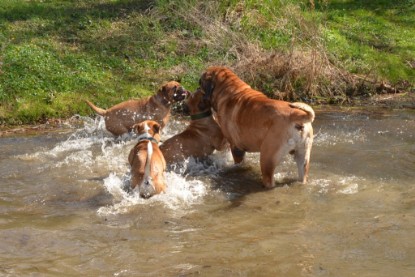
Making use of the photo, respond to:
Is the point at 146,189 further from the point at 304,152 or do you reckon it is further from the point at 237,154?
the point at 304,152

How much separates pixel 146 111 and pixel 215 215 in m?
4.13

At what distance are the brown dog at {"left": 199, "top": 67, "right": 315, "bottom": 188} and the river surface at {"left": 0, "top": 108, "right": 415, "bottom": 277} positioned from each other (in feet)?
1.35

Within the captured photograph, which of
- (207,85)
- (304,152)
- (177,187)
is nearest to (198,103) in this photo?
(207,85)

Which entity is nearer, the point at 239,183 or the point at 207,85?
the point at 239,183

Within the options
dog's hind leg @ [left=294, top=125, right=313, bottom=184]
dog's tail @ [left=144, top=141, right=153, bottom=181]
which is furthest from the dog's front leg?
dog's tail @ [left=144, top=141, right=153, bottom=181]

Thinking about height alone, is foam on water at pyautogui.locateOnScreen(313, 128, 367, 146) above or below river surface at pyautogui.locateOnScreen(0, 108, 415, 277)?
below

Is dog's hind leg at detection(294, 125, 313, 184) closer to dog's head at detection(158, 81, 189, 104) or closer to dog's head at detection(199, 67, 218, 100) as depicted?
dog's head at detection(199, 67, 218, 100)

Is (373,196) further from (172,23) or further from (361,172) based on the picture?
(172,23)

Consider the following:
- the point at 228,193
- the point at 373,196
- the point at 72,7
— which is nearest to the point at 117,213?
the point at 228,193

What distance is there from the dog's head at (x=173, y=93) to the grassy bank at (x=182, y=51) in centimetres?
243

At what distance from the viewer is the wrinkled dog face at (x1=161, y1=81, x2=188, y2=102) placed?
10.3 metres

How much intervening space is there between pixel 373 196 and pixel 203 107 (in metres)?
2.86

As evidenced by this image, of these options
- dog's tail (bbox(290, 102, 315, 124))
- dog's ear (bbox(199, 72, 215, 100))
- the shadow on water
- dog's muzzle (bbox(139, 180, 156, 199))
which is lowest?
the shadow on water

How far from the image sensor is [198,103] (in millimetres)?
8844
